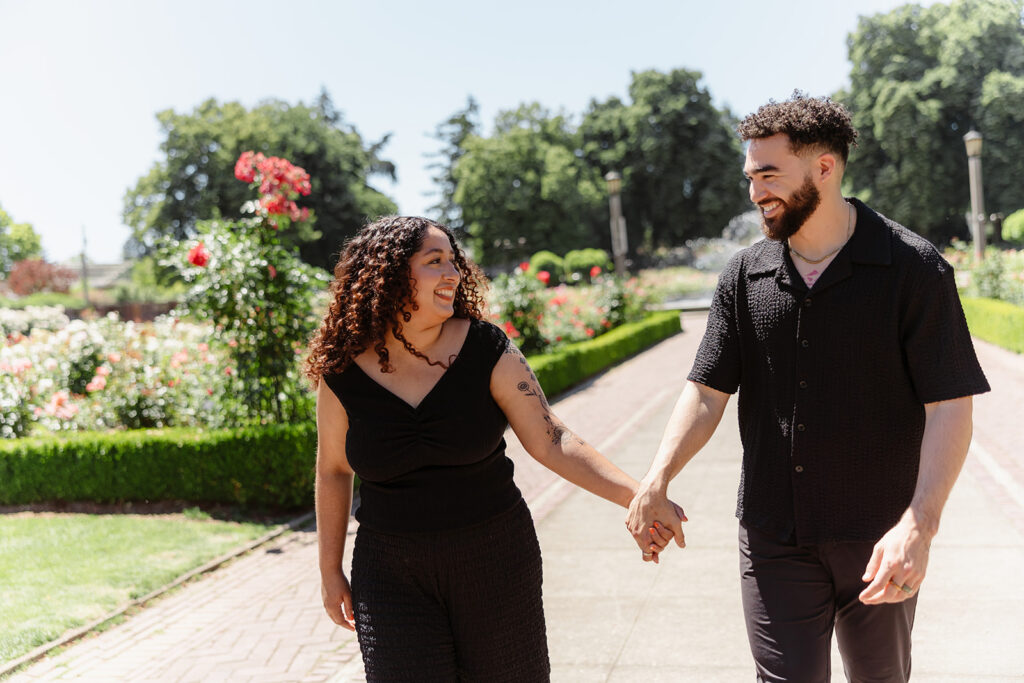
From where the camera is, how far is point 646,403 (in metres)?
12.1

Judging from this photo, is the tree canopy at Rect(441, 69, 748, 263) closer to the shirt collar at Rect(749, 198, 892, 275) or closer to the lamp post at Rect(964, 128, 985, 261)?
the lamp post at Rect(964, 128, 985, 261)

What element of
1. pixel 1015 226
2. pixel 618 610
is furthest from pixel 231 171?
pixel 618 610

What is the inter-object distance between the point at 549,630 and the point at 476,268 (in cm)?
240

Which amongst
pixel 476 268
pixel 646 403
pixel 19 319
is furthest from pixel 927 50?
pixel 19 319

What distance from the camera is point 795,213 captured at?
2.26 metres

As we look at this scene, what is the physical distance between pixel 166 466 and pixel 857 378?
6646mm

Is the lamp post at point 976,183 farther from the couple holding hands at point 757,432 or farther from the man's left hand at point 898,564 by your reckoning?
the man's left hand at point 898,564

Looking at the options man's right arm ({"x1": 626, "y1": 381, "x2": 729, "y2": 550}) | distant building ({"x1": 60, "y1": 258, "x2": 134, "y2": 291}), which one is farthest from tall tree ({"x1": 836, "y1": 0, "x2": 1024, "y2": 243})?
distant building ({"x1": 60, "y1": 258, "x2": 134, "y2": 291})

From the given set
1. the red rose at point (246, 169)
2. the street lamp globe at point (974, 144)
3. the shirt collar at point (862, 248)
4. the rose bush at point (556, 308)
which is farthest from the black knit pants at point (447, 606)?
the street lamp globe at point (974, 144)

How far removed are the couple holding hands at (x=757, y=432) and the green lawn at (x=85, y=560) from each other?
3406mm

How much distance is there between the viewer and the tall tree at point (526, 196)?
4947 cm

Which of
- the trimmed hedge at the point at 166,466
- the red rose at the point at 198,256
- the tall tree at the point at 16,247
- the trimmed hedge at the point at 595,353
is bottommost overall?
the trimmed hedge at the point at 595,353

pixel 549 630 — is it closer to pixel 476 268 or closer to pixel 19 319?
pixel 476 268

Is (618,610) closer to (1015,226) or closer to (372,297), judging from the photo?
(372,297)
